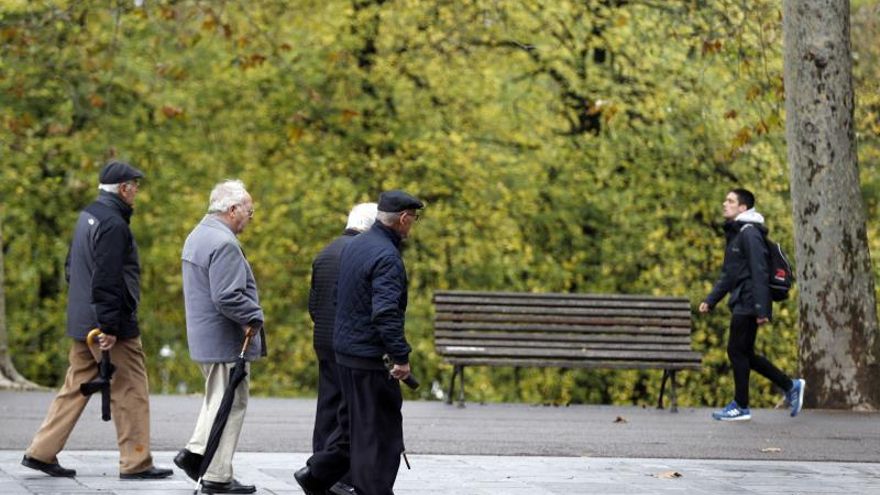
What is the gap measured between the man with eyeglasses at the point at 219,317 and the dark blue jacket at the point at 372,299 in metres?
0.92

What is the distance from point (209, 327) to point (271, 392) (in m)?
18.8

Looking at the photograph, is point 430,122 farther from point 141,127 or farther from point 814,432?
point 814,432

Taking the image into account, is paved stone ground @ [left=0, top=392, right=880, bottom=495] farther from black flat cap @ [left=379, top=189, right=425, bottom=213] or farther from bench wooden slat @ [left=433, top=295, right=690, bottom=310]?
black flat cap @ [left=379, top=189, right=425, bottom=213]

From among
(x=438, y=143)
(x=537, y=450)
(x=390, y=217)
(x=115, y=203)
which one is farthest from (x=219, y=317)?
(x=438, y=143)

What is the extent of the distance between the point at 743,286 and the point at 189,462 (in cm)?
655

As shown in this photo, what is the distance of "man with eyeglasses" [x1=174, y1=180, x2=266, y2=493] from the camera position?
9.16 meters

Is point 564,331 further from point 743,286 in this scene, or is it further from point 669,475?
point 669,475

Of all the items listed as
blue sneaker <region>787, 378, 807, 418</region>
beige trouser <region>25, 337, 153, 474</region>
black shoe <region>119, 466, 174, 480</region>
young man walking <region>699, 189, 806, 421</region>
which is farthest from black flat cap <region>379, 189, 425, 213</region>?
blue sneaker <region>787, 378, 807, 418</region>

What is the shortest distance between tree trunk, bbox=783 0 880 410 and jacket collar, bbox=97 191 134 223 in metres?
7.87

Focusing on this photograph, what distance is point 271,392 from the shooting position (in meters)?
28.0

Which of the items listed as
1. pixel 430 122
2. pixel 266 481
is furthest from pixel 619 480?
pixel 430 122

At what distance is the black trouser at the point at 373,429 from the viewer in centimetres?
834

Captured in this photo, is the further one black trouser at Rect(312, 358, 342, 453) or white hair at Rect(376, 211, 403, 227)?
black trouser at Rect(312, 358, 342, 453)

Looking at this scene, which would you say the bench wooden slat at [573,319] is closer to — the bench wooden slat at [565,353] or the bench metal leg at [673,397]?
the bench wooden slat at [565,353]
